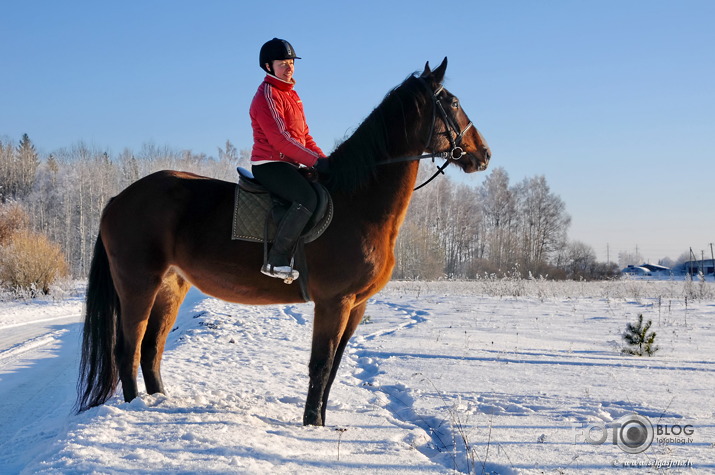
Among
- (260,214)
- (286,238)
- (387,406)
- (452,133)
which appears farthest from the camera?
(387,406)

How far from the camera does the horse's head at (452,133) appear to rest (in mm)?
4535

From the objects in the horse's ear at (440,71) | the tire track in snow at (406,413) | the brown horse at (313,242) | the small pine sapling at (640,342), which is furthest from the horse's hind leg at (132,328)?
the small pine sapling at (640,342)

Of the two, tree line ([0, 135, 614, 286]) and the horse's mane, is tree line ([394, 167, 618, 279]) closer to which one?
tree line ([0, 135, 614, 286])

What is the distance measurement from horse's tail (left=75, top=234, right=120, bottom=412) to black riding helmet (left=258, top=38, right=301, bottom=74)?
237cm

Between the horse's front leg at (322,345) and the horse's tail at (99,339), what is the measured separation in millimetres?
2000

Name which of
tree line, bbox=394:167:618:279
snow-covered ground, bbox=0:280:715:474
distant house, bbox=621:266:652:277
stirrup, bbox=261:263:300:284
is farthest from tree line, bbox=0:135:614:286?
stirrup, bbox=261:263:300:284

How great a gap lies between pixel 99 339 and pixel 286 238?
7.26 feet

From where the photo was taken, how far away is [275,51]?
4.43 metres

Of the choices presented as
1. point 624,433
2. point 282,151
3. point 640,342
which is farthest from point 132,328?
point 640,342

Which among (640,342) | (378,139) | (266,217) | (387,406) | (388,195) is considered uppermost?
(378,139)

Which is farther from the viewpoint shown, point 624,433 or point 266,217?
point 266,217

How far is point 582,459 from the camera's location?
353cm

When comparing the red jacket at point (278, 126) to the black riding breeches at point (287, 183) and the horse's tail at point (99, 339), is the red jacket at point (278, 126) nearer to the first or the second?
the black riding breeches at point (287, 183)

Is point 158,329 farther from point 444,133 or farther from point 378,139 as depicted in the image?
point 444,133
